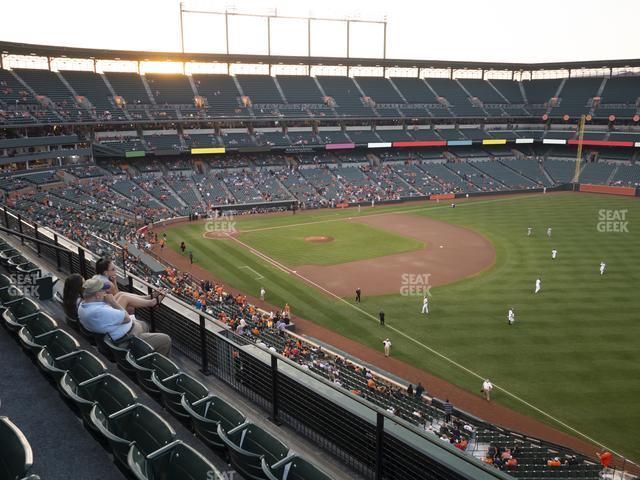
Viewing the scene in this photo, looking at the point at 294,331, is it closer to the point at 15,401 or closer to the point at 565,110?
the point at 15,401

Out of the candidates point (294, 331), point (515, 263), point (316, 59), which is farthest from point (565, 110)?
point (294, 331)

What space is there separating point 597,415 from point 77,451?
17.8 meters

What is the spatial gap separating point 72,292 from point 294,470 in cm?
471

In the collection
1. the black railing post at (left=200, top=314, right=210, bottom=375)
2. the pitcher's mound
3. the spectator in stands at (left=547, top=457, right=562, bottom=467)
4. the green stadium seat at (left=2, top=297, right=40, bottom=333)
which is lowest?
the spectator in stands at (left=547, top=457, right=562, bottom=467)

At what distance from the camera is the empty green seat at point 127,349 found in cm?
689

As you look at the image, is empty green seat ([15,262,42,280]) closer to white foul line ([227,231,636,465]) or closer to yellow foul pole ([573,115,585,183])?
white foul line ([227,231,636,465])

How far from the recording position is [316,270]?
1379 inches

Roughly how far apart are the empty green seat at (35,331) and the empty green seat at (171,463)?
3.04m

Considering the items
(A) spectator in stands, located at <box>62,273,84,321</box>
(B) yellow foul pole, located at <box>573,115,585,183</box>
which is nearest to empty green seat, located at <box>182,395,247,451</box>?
(A) spectator in stands, located at <box>62,273,84,321</box>

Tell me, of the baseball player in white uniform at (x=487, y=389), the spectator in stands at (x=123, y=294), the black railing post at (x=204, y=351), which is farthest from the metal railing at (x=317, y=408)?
the baseball player in white uniform at (x=487, y=389)

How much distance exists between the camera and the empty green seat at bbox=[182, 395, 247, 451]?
5363 mm

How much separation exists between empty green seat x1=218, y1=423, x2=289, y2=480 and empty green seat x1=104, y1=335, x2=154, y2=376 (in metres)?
2.37

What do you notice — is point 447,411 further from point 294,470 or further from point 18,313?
point 18,313

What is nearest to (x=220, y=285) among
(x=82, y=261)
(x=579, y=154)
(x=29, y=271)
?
(x=82, y=261)
